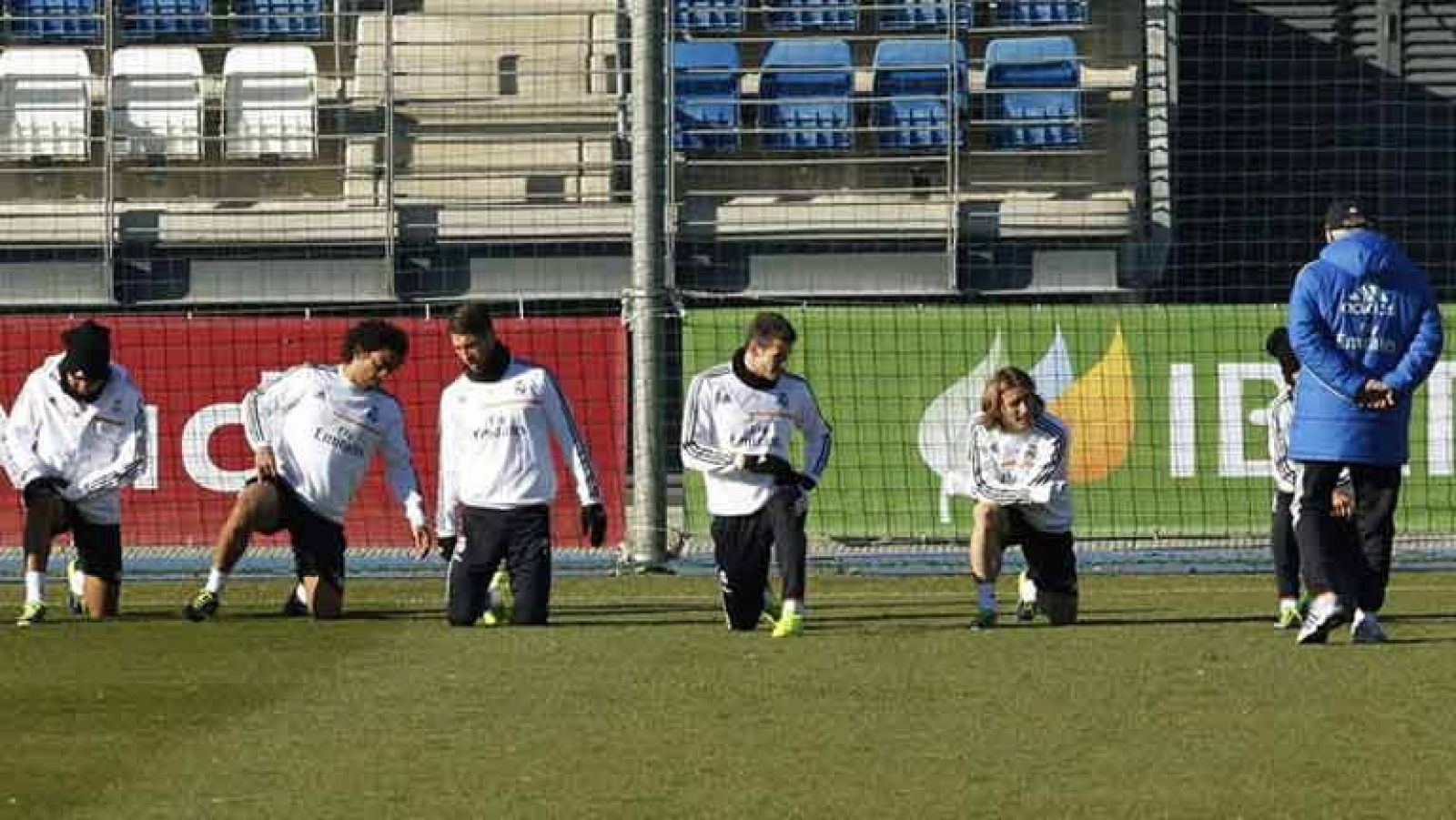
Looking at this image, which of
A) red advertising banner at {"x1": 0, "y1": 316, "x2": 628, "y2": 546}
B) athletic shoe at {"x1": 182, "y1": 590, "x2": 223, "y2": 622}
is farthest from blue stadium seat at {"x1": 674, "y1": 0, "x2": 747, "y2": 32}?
athletic shoe at {"x1": 182, "y1": 590, "x2": 223, "y2": 622}

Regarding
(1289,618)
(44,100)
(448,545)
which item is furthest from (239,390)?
(1289,618)

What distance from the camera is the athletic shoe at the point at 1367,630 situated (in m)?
11.3

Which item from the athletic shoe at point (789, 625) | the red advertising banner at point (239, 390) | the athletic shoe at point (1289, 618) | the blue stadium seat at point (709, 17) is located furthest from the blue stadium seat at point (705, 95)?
the athletic shoe at point (789, 625)

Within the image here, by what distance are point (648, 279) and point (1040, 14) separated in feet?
27.2

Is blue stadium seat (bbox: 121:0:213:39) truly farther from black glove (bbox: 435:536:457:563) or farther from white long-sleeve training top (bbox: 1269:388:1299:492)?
white long-sleeve training top (bbox: 1269:388:1299:492)

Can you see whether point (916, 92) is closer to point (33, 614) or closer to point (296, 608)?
point (296, 608)

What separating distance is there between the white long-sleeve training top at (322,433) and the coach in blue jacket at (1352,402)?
15.2 feet

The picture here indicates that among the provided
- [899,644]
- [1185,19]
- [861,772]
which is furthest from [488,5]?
[861,772]

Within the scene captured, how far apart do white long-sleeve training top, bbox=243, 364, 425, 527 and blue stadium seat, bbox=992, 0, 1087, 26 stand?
11.6 metres

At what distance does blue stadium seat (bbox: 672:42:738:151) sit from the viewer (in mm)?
24109

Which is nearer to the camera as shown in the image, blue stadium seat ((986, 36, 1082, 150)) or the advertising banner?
the advertising banner

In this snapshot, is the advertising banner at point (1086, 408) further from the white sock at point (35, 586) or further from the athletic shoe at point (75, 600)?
the white sock at point (35, 586)

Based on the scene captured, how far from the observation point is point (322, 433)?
Result: 14031 mm

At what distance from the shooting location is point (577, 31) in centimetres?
2517
